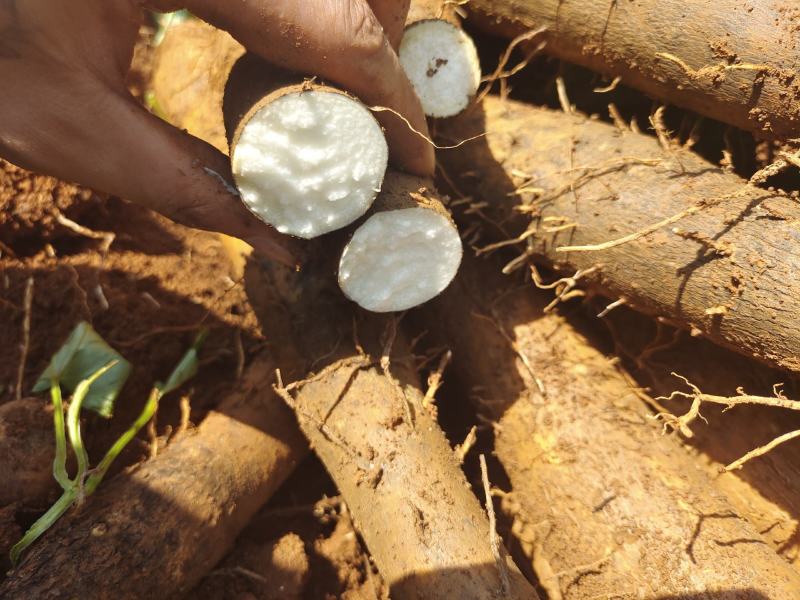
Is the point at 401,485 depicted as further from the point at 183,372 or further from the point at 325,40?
the point at 325,40

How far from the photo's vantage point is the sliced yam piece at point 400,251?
1.23m

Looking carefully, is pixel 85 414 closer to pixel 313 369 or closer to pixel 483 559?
pixel 313 369

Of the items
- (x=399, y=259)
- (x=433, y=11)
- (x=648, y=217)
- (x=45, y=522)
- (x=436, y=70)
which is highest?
(x=433, y=11)

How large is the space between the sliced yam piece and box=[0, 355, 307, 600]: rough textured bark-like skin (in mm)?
441

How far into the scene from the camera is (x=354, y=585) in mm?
1449

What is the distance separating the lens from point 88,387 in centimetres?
140

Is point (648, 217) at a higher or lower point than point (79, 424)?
higher

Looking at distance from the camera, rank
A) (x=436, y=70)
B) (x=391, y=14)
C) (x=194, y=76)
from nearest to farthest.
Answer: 1. (x=391, y=14)
2. (x=436, y=70)
3. (x=194, y=76)

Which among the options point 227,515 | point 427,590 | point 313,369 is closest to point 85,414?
point 227,515

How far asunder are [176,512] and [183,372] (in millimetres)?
390

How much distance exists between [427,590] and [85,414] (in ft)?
3.00

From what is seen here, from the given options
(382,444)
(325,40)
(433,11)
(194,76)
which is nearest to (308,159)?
(325,40)

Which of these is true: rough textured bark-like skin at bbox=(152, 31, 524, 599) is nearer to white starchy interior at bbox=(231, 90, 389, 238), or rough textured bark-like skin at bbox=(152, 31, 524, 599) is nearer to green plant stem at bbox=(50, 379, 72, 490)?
white starchy interior at bbox=(231, 90, 389, 238)

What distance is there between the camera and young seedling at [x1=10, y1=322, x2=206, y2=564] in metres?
1.28
